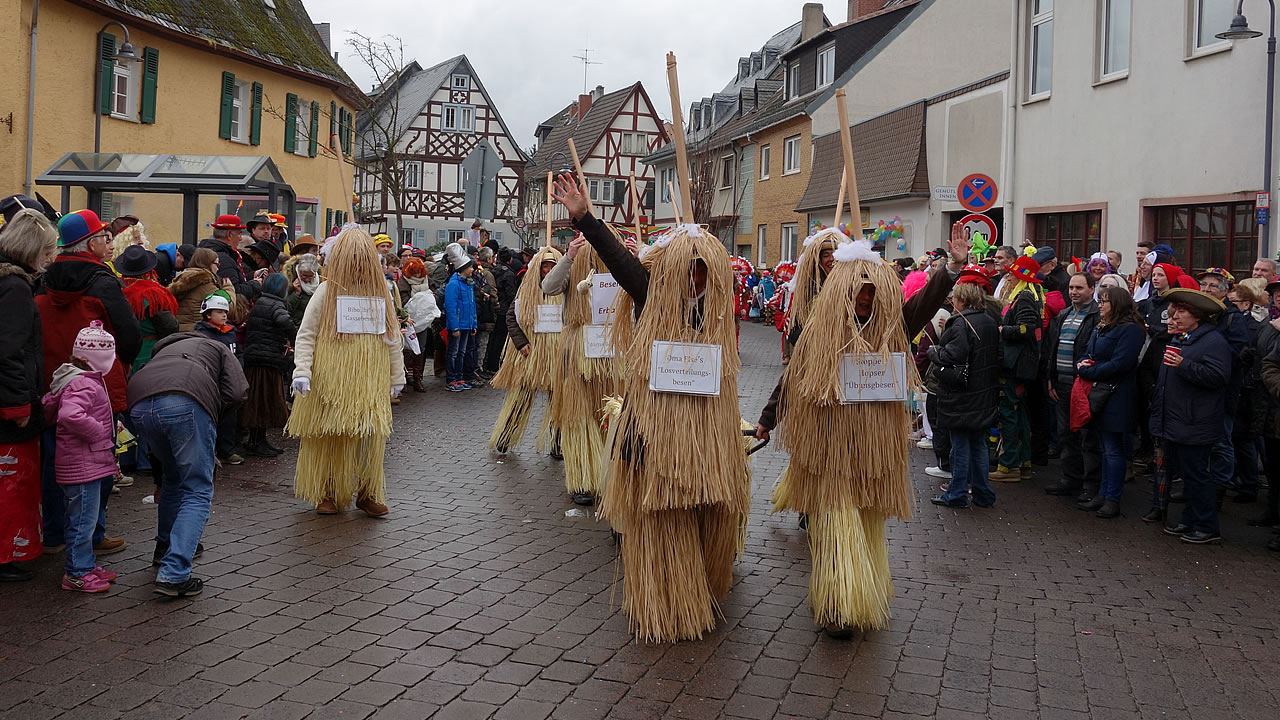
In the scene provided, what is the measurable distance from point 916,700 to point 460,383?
37.8ft

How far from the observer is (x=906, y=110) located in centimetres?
2333

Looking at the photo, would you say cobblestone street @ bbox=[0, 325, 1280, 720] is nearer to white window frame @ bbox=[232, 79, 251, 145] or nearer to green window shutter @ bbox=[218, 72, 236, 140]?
green window shutter @ bbox=[218, 72, 236, 140]

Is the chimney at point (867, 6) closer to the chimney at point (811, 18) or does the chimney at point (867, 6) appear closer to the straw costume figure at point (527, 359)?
the chimney at point (811, 18)

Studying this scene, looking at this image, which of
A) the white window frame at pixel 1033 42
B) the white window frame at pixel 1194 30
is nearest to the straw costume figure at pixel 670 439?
the white window frame at pixel 1194 30

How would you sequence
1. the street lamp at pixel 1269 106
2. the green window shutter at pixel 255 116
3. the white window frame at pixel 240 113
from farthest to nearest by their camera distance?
the green window shutter at pixel 255 116
the white window frame at pixel 240 113
the street lamp at pixel 1269 106

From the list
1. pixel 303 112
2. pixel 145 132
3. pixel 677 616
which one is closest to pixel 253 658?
pixel 677 616

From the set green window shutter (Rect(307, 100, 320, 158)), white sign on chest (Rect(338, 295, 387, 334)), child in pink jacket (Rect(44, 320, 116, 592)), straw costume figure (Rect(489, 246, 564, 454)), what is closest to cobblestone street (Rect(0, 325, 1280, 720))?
child in pink jacket (Rect(44, 320, 116, 592))

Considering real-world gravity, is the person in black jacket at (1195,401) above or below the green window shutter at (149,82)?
below

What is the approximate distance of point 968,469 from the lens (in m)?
8.22

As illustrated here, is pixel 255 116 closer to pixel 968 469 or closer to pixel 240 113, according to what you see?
pixel 240 113

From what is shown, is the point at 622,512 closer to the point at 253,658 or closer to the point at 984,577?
the point at 253,658

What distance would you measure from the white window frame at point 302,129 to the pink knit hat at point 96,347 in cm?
2302

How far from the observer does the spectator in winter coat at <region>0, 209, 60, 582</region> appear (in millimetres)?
5375

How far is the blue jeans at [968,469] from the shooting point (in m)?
8.20
